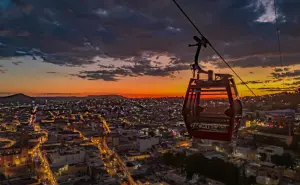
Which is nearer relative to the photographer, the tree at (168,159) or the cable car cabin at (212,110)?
the cable car cabin at (212,110)

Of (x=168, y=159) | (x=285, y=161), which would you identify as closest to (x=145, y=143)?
(x=168, y=159)

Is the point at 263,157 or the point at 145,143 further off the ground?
the point at 263,157

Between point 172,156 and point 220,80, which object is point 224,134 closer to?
point 220,80

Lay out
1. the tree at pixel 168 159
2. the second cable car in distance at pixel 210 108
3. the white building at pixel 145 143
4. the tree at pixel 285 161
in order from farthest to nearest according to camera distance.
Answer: the white building at pixel 145 143 < the tree at pixel 168 159 < the tree at pixel 285 161 < the second cable car in distance at pixel 210 108

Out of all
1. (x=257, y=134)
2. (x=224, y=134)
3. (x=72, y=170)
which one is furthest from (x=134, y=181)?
(x=257, y=134)

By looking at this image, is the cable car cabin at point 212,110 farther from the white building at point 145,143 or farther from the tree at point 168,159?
the white building at point 145,143

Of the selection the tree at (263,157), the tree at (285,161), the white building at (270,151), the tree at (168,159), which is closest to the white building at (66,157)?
the tree at (168,159)

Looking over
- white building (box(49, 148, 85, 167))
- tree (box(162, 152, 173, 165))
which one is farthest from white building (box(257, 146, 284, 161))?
white building (box(49, 148, 85, 167))

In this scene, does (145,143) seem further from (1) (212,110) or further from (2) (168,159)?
(1) (212,110)
